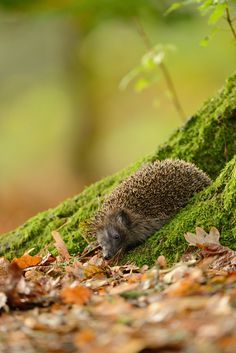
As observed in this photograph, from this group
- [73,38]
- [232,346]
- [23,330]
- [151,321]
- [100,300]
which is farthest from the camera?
[73,38]

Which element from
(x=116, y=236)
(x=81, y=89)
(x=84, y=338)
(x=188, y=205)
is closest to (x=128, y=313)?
(x=84, y=338)

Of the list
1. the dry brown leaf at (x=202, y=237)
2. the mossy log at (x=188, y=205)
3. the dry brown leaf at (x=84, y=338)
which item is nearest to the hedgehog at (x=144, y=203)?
the mossy log at (x=188, y=205)

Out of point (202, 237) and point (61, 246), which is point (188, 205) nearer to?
point (202, 237)

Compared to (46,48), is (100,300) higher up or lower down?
lower down

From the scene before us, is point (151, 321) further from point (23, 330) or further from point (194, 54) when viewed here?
point (194, 54)

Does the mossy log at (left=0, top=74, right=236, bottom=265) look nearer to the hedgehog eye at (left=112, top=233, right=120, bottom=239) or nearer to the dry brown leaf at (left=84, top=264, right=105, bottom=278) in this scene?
the hedgehog eye at (left=112, top=233, right=120, bottom=239)

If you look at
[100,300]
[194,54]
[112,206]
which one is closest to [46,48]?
[194,54]

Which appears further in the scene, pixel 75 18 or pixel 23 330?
pixel 75 18
